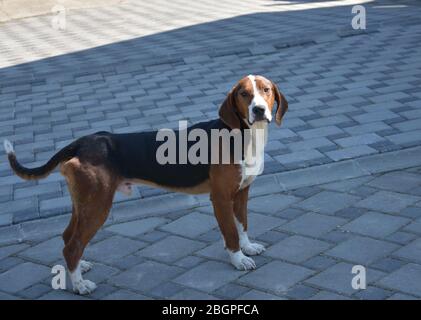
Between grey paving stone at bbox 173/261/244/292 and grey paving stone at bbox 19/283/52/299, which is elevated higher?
grey paving stone at bbox 173/261/244/292

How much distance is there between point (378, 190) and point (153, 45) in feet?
27.3

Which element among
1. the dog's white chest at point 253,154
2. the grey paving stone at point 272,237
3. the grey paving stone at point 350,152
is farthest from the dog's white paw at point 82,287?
the grey paving stone at point 350,152

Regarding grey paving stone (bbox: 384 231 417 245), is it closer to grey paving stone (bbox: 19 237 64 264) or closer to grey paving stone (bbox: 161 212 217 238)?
grey paving stone (bbox: 161 212 217 238)

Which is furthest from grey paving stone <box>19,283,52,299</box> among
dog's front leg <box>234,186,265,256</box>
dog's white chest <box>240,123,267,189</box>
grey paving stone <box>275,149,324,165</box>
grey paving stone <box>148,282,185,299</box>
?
grey paving stone <box>275,149,324,165</box>

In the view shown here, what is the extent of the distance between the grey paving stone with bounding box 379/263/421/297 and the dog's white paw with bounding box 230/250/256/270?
92 centimetres

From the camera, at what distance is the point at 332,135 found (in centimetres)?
704

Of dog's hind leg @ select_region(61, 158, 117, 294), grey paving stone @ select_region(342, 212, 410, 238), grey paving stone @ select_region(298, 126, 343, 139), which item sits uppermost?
dog's hind leg @ select_region(61, 158, 117, 294)

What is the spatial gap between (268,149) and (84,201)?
2957mm

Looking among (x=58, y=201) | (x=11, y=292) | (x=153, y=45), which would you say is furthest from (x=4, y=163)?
(x=153, y=45)

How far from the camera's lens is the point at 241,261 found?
180 inches

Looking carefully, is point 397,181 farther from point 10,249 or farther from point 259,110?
point 10,249

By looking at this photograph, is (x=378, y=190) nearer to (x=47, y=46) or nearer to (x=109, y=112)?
(x=109, y=112)

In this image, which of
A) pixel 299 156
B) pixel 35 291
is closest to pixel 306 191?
pixel 299 156

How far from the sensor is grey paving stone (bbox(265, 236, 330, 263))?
4706 millimetres
